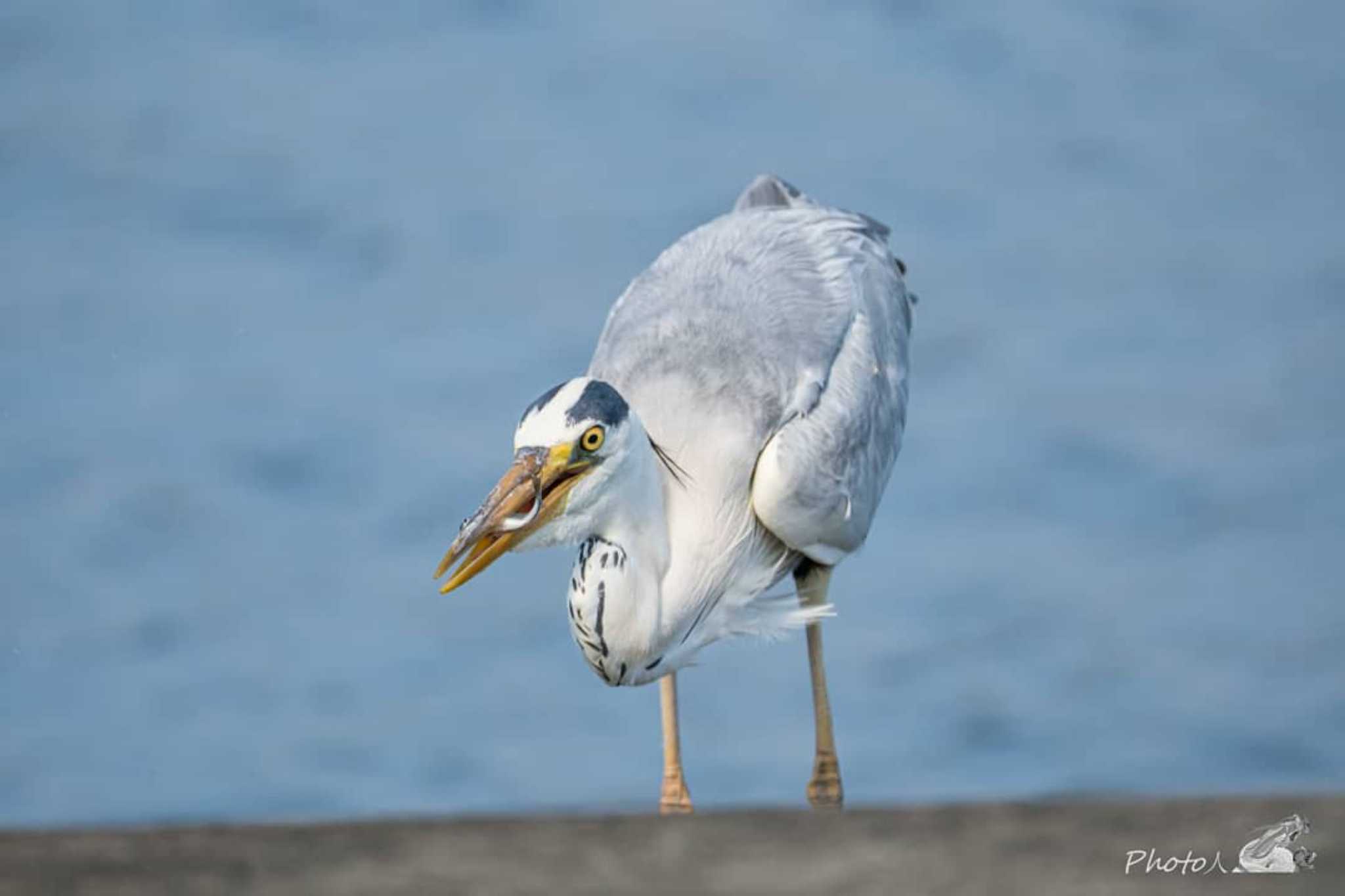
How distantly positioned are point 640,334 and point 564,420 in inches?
34.5

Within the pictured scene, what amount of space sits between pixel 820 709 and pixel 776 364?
3.22ft

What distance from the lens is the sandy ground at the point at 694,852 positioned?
4.89 ft

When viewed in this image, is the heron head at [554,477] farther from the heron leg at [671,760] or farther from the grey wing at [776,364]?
the heron leg at [671,760]

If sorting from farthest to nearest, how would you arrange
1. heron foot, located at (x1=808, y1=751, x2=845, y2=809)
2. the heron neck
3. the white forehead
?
heron foot, located at (x1=808, y1=751, x2=845, y2=809)
the heron neck
the white forehead

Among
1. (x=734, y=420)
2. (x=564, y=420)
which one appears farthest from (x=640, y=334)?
(x=564, y=420)

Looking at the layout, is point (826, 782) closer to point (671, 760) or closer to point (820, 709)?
point (820, 709)

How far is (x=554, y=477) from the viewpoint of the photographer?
394 cm

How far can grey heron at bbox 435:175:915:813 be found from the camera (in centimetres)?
397

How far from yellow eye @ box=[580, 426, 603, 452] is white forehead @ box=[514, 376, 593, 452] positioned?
0.02 meters

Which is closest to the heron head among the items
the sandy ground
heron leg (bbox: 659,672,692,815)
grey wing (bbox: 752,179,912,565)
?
grey wing (bbox: 752,179,912,565)

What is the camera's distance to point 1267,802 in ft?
5.04

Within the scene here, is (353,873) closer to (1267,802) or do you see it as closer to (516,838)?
(516,838)

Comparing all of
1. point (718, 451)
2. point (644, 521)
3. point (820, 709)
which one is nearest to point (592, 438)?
point (644, 521)

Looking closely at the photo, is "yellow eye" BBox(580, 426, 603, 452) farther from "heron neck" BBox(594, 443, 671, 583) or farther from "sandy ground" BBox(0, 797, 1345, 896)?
"sandy ground" BBox(0, 797, 1345, 896)
